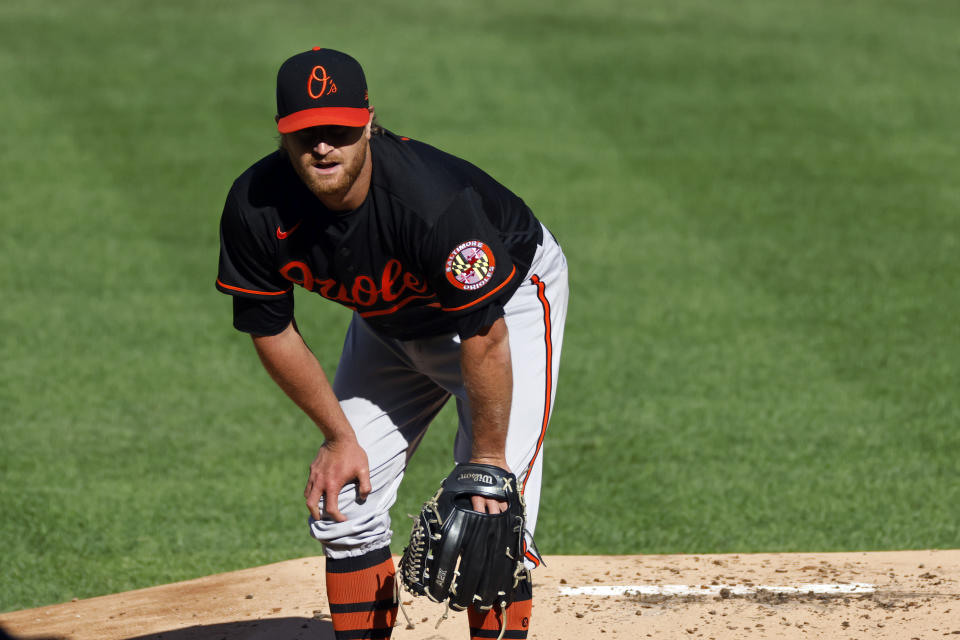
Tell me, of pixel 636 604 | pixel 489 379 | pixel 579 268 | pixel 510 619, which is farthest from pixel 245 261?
pixel 579 268

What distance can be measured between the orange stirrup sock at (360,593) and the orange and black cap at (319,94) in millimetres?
1362

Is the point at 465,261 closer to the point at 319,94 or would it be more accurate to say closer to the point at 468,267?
the point at 468,267

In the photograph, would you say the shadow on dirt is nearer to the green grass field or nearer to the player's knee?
the player's knee

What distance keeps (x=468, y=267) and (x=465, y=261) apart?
0.02 m

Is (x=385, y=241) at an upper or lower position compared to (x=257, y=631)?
upper

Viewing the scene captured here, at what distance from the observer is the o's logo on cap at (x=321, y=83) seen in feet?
10.2

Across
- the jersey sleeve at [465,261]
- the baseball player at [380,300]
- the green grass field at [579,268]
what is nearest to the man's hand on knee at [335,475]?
the baseball player at [380,300]

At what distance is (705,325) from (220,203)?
366 cm

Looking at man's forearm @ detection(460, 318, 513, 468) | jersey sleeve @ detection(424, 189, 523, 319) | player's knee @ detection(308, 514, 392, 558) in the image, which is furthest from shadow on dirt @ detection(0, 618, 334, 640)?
jersey sleeve @ detection(424, 189, 523, 319)

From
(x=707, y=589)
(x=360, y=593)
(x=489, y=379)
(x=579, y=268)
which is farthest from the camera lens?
(x=579, y=268)

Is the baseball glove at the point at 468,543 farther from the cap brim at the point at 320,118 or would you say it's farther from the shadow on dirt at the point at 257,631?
the cap brim at the point at 320,118

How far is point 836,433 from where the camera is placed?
5.93 m

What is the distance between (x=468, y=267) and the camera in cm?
319

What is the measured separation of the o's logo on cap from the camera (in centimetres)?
309
